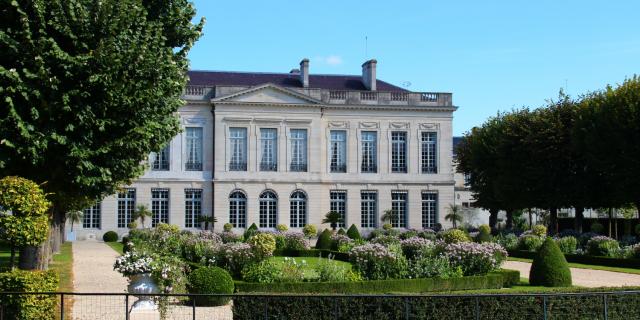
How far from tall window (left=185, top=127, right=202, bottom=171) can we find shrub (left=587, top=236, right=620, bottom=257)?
22711 millimetres

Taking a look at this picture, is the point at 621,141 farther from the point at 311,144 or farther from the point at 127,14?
the point at 127,14

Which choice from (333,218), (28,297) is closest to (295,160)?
(333,218)

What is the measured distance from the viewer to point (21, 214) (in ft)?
37.8

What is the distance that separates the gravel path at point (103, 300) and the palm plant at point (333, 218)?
56.5 feet

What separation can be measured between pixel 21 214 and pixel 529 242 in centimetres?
2139

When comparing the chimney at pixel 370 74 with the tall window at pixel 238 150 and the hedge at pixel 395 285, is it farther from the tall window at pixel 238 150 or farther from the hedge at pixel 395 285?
the hedge at pixel 395 285

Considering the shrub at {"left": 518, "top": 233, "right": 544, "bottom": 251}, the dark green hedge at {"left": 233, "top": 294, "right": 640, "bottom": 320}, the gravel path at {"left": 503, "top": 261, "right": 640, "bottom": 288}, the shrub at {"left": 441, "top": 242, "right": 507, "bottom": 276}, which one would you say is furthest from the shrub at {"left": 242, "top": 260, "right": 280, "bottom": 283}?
the shrub at {"left": 518, "top": 233, "right": 544, "bottom": 251}

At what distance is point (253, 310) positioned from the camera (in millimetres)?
10266

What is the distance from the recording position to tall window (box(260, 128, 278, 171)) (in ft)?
142

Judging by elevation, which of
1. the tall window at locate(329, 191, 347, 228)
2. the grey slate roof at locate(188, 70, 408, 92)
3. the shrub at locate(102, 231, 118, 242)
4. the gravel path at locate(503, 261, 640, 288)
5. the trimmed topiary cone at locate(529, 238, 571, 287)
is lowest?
the shrub at locate(102, 231, 118, 242)

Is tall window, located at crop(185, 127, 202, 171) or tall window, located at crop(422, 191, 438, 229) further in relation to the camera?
tall window, located at crop(422, 191, 438, 229)

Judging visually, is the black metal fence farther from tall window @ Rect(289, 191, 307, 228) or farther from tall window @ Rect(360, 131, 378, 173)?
tall window @ Rect(360, 131, 378, 173)

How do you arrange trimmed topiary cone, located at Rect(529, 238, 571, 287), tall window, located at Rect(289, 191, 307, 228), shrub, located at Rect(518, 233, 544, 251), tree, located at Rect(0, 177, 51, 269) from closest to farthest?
tree, located at Rect(0, 177, 51, 269)
trimmed topiary cone, located at Rect(529, 238, 571, 287)
shrub, located at Rect(518, 233, 544, 251)
tall window, located at Rect(289, 191, 307, 228)

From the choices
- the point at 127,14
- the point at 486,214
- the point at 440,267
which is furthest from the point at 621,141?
the point at 486,214
